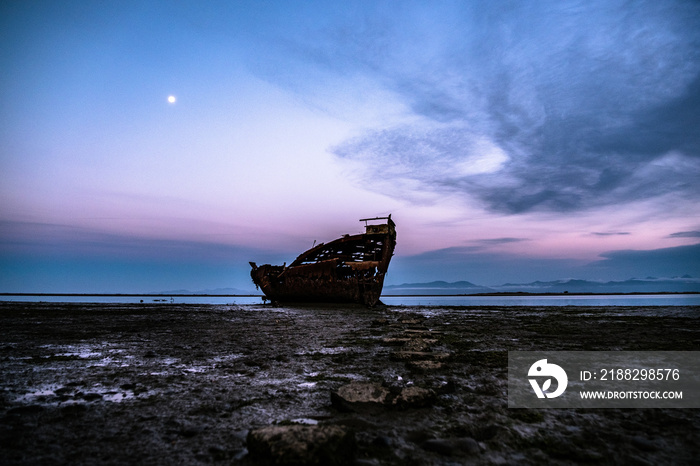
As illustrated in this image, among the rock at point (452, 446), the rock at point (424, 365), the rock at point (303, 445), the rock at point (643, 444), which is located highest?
the rock at point (303, 445)

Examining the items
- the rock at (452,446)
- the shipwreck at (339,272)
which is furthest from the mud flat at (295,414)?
the shipwreck at (339,272)

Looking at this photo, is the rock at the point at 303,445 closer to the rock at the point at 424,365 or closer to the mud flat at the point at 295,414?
the mud flat at the point at 295,414

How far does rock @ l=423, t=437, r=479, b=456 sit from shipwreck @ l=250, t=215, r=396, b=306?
18873mm

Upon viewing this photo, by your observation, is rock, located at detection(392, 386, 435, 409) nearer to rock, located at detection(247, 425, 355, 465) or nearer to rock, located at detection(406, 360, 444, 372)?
rock, located at detection(247, 425, 355, 465)

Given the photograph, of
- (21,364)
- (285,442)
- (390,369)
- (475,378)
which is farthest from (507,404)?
(21,364)

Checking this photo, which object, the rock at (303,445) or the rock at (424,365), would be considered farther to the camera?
the rock at (424,365)

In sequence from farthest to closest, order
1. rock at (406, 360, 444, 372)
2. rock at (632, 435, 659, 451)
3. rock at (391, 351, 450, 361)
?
1. rock at (391, 351, 450, 361)
2. rock at (406, 360, 444, 372)
3. rock at (632, 435, 659, 451)

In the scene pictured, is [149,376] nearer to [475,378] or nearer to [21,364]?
[21,364]

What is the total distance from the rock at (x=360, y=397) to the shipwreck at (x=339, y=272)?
59.1ft

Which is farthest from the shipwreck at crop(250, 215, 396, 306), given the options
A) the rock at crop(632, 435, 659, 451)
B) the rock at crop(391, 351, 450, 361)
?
the rock at crop(632, 435, 659, 451)

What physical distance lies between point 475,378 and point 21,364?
5817 mm

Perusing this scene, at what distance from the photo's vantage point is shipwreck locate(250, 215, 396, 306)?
830 inches

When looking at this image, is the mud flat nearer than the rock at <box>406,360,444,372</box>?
Yes

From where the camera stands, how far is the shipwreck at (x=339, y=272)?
2109cm
